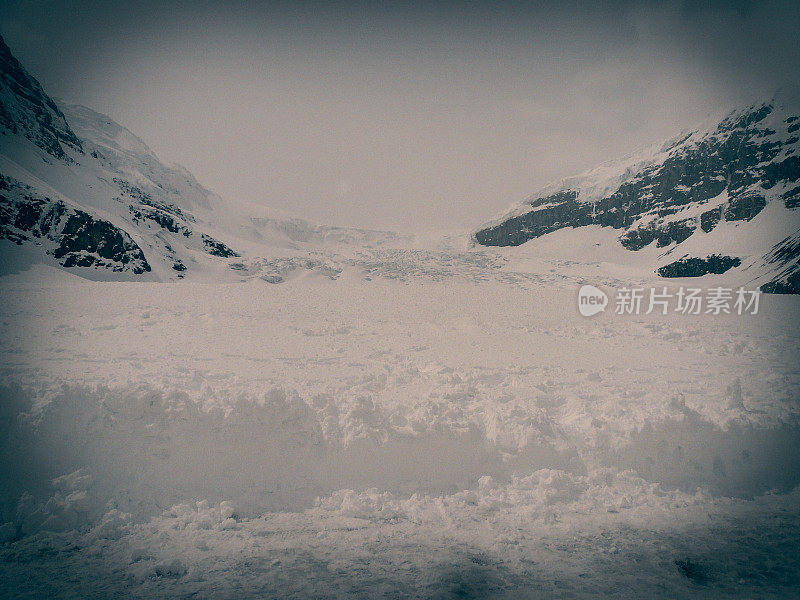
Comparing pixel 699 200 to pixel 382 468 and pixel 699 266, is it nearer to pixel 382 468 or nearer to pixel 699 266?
pixel 699 266

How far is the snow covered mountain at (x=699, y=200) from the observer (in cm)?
7894

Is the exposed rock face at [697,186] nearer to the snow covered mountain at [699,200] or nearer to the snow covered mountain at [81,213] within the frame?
the snow covered mountain at [699,200]

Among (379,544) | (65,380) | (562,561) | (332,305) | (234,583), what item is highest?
(332,305)

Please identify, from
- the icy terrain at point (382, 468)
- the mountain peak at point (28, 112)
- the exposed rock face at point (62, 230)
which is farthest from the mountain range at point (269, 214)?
the icy terrain at point (382, 468)

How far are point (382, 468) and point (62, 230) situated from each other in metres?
50.3

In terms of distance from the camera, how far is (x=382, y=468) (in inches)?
288

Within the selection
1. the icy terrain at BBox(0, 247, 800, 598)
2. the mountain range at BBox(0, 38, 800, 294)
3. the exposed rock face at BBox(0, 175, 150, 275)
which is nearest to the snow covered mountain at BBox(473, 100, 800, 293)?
the mountain range at BBox(0, 38, 800, 294)

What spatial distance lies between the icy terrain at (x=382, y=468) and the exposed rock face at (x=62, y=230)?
1421 inches

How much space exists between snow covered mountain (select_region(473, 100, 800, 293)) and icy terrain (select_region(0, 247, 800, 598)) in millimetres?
65020

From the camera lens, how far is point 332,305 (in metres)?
18.1

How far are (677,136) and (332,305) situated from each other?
473 feet

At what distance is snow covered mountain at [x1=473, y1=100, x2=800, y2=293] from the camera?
3108 inches

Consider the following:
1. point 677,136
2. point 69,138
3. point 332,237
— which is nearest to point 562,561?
point 69,138

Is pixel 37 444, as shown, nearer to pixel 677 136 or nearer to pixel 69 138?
pixel 69 138
